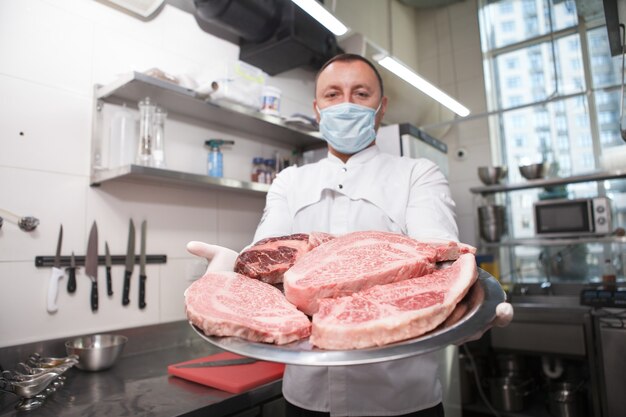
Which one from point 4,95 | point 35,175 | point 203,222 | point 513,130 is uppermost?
point 513,130

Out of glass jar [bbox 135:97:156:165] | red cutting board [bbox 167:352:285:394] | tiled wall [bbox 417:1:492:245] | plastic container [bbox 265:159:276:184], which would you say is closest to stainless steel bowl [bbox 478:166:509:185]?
tiled wall [bbox 417:1:492:245]

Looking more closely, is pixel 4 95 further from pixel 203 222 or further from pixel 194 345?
pixel 194 345

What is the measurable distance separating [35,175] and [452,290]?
1787mm

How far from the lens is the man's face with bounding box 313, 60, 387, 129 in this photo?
1.47m

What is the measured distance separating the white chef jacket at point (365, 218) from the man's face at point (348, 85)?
0.71 ft

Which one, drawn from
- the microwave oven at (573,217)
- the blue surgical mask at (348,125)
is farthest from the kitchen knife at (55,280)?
the microwave oven at (573,217)

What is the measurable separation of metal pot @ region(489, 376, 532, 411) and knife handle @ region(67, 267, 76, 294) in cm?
294

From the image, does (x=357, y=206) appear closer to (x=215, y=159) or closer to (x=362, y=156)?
(x=362, y=156)

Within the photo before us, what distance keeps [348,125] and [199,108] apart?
105 centimetres

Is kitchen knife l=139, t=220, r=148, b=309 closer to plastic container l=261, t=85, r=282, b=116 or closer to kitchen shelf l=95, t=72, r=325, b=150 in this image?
kitchen shelf l=95, t=72, r=325, b=150

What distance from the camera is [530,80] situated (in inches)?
153

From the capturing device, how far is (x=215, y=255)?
3.48ft

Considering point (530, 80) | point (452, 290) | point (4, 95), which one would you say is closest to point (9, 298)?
point (4, 95)

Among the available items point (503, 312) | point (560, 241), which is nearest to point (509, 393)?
point (560, 241)
